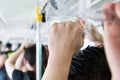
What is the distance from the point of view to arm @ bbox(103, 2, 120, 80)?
46 cm

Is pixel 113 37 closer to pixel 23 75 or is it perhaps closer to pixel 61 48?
pixel 61 48

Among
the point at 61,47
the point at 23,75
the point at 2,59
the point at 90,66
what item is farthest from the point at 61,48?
the point at 2,59

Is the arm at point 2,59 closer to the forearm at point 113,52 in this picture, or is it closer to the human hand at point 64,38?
the human hand at point 64,38

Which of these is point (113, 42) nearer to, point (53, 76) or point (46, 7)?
point (53, 76)

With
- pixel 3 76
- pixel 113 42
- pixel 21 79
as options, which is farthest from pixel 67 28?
pixel 3 76

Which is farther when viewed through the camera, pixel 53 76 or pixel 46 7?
pixel 46 7

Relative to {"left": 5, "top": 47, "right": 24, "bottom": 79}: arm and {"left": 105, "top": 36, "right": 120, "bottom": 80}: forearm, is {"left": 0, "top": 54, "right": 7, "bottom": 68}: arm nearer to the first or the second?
{"left": 5, "top": 47, "right": 24, "bottom": 79}: arm

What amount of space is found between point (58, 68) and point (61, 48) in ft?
0.20

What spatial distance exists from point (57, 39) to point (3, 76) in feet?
6.40

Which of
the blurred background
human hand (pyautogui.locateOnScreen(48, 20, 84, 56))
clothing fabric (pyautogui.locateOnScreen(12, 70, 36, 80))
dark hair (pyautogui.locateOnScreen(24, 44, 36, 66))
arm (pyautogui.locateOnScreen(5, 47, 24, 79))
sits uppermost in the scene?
the blurred background

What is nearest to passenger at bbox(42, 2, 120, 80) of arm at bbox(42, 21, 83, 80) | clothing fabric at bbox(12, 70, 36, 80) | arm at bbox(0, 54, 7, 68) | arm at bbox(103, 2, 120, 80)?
arm at bbox(42, 21, 83, 80)

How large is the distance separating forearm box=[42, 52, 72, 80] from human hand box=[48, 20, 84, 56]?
0.02 meters

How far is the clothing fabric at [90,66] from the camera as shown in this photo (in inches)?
33.2

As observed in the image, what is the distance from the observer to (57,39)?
0.71 m
